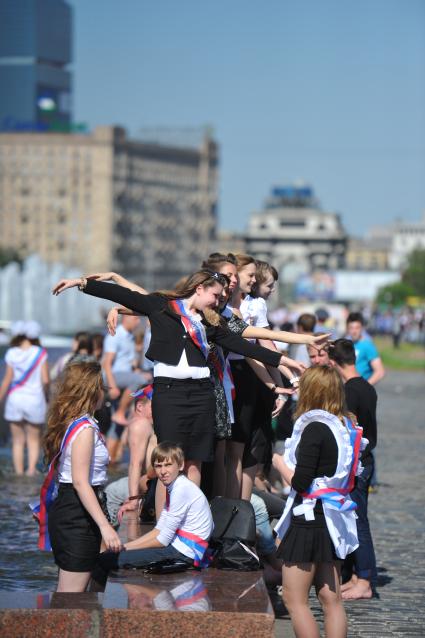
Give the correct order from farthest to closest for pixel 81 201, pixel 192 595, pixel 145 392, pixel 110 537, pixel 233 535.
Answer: pixel 81 201, pixel 145 392, pixel 233 535, pixel 110 537, pixel 192 595

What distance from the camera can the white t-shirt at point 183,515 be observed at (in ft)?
26.9

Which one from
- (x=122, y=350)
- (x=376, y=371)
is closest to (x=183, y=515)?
(x=376, y=371)

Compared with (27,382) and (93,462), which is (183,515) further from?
(27,382)

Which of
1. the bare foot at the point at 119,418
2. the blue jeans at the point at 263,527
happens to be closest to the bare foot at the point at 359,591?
the blue jeans at the point at 263,527

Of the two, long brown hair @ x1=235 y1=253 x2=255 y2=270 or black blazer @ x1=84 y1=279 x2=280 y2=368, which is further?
long brown hair @ x1=235 y1=253 x2=255 y2=270

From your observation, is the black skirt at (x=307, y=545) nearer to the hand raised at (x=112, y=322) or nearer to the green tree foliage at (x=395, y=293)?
the hand raised at (x=112, y=322)

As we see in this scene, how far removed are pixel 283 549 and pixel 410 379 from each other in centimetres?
3255

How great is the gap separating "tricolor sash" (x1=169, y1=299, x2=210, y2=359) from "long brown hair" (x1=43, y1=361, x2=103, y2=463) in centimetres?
72

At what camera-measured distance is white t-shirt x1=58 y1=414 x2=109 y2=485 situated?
7742 millimetres

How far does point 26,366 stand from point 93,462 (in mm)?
7818

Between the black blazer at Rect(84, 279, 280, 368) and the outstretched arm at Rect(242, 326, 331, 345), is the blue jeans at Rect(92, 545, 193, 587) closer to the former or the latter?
the black blazer at Rect(84, 279, 280, 368)

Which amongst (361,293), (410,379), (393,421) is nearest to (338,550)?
(393,421)

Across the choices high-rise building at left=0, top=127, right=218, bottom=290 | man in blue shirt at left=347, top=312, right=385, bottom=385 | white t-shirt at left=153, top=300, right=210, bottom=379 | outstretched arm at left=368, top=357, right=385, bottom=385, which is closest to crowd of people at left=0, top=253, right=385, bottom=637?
white t-shirt at left=153, top=300, right=210, bottom=379

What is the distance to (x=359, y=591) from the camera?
1006 centimetres
